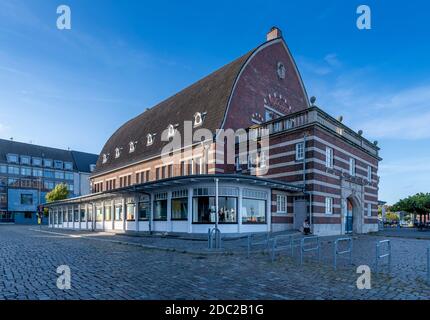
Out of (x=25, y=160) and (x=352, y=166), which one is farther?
(x=25, y=160)

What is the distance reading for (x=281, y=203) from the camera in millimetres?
24844

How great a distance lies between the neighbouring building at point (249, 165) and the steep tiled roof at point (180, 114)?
0.50 ft

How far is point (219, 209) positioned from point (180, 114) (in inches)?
593

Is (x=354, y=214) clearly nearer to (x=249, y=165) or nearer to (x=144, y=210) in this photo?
(x=249, y=165)

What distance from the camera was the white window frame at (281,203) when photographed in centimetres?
2460

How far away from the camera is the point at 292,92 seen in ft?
116

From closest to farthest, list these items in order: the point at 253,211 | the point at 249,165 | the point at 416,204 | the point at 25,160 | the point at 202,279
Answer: the point at 202,279, the point at 253,211, the point at 249,165, the point at 416,204, the point at 25,160

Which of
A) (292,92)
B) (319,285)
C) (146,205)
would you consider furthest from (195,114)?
(319,285)

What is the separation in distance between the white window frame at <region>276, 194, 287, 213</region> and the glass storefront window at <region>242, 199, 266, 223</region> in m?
1.47

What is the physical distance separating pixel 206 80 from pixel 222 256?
81.4ft

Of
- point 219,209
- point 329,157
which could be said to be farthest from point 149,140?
point 329,157

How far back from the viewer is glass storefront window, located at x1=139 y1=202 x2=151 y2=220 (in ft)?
90.6

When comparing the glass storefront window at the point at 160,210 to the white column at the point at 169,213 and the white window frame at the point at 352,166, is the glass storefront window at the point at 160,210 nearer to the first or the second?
the white column at the point at 169,213

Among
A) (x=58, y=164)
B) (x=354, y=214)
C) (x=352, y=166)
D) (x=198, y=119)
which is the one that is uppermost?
(x=198, y=119)
